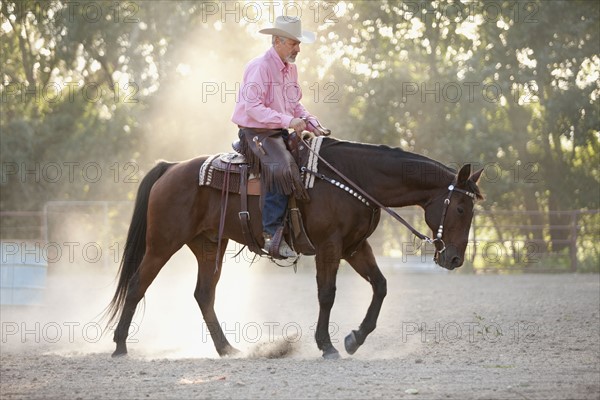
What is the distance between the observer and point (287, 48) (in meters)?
7.12

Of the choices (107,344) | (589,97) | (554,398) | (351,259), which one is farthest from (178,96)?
(554,398)

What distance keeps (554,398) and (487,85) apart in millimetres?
16747

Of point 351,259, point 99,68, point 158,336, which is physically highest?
Result: point 99,68

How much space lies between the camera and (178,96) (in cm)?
2445

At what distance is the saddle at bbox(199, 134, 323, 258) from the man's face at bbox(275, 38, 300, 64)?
708 millimetres

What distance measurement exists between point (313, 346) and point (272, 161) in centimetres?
204

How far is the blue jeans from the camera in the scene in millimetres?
6883

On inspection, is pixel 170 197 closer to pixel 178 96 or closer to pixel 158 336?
pixel 158 336

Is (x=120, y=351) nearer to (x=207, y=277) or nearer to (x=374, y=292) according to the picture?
(x=207, y=277)

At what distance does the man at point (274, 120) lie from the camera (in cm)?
686

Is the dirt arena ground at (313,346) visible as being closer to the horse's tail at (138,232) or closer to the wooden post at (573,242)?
the horse's tail at (138,232)

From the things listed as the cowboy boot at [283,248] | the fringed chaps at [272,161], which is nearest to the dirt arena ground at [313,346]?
the cowboy boot at [283,248]

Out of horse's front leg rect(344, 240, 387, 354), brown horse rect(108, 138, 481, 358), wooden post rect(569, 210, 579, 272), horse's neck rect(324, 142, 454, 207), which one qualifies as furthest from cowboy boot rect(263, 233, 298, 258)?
wooden post rect(569, 210, 579, 272)

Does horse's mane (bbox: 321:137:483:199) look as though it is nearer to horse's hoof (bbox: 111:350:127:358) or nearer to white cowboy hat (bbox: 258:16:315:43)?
white cowboy hat (bbox: 258:16:315:43)
